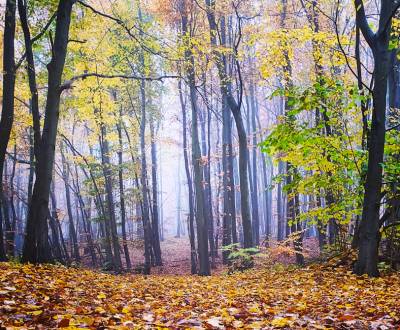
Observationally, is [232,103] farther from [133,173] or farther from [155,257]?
[155,257]

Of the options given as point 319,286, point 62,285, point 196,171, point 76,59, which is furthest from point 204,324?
point 76,59

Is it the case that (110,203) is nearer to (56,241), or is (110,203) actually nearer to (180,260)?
(56,241)

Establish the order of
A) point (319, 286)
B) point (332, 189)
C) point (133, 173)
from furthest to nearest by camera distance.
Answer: point (133, 173) < point (332, 189) < point (319, 286)

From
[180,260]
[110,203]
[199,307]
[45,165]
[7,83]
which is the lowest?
[180,260]

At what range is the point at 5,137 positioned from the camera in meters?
9.15

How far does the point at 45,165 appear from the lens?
8414 mm

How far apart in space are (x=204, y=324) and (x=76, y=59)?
40.8 ft

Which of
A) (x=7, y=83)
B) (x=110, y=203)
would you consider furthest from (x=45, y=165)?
(x=110, y=203)

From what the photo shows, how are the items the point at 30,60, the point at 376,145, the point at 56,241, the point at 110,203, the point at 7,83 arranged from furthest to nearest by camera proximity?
1. the point at 56,241
2. the point at 110,203
3. the point at 30,60
4. the point at 7,83
5. the point at 376,145

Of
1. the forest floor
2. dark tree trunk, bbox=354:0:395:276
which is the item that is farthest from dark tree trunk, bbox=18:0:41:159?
the forest floor

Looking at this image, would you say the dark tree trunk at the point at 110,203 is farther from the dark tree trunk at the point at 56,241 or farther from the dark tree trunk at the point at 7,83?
the dark tree trunk at the point at 7,83

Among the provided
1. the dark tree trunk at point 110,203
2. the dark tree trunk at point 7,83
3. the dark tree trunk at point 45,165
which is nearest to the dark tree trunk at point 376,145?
the dark tree trunk at point 45,165

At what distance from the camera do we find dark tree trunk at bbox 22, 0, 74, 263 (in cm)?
834

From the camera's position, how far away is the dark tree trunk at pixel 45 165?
8.34 metres
